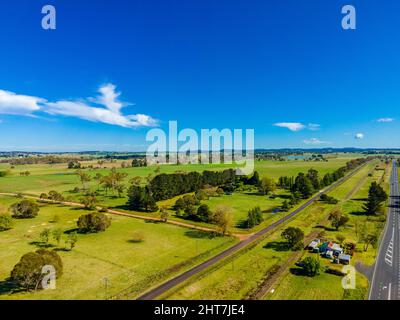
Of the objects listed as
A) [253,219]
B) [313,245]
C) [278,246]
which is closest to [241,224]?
[253,219]

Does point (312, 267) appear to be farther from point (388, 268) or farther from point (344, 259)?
point (388, 268)

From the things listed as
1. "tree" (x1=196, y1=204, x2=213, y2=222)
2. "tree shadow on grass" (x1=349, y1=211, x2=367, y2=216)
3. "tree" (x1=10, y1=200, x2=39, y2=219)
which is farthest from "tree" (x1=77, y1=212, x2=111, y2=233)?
"tree shadow on grass" (x1=349, y1=211, x2=367, y2=216)

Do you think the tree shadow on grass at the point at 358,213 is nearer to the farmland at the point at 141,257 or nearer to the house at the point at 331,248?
the farmland at the point at 141,257

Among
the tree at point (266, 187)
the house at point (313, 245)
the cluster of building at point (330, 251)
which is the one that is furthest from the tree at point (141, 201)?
the tree at point (266, 187)
